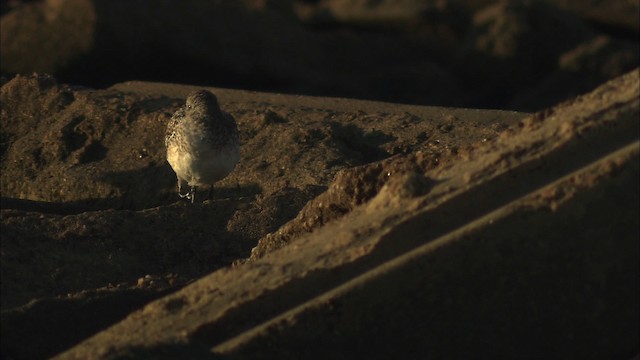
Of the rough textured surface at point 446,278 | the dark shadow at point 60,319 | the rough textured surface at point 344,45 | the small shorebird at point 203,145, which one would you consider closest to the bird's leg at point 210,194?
the small shorebird at point 203,145

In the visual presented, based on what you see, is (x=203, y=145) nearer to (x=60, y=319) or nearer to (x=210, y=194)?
(x=210, y=194)

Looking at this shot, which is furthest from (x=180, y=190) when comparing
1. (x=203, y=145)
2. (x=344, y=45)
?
(x=344, y=45)

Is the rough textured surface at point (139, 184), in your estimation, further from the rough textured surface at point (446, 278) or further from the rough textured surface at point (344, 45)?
the rough textured surface at point (344, 45)

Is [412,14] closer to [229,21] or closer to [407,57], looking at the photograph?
[407,57]

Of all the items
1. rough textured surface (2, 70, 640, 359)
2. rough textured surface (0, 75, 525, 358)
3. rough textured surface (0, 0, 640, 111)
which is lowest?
rough textured surface (2, 70, 640, 359)

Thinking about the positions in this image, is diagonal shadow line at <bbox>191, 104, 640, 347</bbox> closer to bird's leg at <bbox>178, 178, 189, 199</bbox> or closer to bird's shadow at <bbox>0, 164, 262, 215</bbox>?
bird's shadow at <bbox>0, 164, 262, 215</bbox>

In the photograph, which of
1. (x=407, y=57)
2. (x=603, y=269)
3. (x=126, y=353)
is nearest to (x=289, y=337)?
(x=126, y=353)

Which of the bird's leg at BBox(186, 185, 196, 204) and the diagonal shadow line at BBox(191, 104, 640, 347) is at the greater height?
the bird's leg at BBox(186, 185, 196, 204)

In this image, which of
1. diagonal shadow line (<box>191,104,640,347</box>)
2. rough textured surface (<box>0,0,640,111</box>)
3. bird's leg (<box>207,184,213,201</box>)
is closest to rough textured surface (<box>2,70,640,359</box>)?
diagonal shadow line (<box>191,104,640,347</box>)
